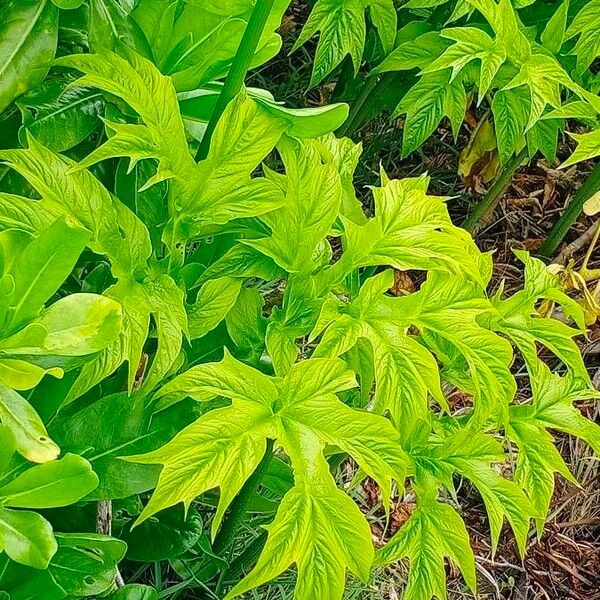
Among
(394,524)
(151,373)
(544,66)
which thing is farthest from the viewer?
(394,524)

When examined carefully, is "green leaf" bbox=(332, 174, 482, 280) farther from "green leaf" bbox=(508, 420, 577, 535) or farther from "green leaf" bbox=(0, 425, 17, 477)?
"green leaf" bbox=(0, 425, 17, 477)

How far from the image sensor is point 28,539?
2.26 feet

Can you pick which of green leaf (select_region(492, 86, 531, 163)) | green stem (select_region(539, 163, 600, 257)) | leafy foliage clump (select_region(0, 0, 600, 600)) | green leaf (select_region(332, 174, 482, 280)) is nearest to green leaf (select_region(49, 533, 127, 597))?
leafy foliage clump (select_region(0, 0, 600, 600))

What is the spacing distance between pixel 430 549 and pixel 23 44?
25.4 inches

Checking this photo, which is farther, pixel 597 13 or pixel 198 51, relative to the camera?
pixel 597 13

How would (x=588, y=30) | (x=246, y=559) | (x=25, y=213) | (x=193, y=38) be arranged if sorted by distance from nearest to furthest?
1. (x=25, y=213)
2. (x=193, y=38)
3. (x=246, y=559)
4. (x=588, y=30)

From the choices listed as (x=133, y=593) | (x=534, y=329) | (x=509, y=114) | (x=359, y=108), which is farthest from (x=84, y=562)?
(x=359, y=108)

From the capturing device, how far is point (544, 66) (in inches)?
52.3

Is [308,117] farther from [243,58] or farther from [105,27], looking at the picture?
[105,27]

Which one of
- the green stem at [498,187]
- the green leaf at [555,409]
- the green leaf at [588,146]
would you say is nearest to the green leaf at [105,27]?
the green leaf at [555,409]

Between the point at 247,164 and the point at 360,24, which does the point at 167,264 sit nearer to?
the point at 247,164

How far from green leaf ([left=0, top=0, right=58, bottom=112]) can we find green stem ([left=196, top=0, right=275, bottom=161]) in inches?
6.6

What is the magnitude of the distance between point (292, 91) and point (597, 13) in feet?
2.55

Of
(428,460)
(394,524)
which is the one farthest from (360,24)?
(394,524)
